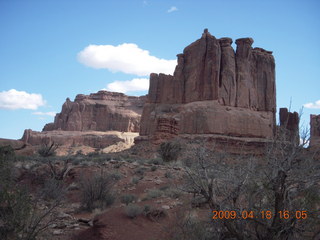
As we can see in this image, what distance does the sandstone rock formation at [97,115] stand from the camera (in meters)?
92.3

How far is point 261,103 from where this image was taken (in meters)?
43.2

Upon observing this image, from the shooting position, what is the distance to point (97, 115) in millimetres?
94500

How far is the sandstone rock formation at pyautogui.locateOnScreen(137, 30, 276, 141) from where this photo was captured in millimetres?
37125

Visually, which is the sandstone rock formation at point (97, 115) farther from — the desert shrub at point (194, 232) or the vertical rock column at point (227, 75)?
the desert shrub at point (194, 232)

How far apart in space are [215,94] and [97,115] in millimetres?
62405

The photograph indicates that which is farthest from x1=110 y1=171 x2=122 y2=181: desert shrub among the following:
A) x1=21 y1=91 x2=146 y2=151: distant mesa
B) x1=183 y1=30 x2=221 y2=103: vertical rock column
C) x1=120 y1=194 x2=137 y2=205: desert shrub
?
x1=21 y1=91 x2=146 y2=151: distant mesa

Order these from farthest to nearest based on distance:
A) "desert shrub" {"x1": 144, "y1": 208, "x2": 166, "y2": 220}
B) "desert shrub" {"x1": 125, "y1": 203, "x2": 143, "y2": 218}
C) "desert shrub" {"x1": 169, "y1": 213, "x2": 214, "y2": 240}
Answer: "desert shrub" {"x1": 144, "y1": 208, "x2": 166, "y2": 220} < "desert shrub" {"x1": 125, "y1": 203, "x2": 143, "y2": 218} < "desert shrub" {"x1": 169, "y1": 213, "x2": 214, "y2": 240}

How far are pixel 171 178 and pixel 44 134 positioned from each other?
256 ft

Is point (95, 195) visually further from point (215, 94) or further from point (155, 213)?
point (215, 94)

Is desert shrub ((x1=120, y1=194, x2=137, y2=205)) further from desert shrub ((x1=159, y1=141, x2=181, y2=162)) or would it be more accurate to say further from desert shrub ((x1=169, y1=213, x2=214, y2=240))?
desert shrub ((x1=159, y1=141, x2=181, y2=162))

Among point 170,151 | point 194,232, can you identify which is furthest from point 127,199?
point 170,151

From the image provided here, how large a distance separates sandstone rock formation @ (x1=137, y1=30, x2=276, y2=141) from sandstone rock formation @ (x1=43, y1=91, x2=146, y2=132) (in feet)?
155

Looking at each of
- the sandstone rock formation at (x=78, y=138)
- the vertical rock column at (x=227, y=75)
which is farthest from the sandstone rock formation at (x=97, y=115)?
the vertical rock column at (x=227, y=75)

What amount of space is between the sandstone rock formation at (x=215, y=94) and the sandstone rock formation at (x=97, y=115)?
47.4 metres
